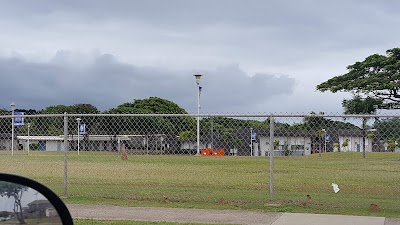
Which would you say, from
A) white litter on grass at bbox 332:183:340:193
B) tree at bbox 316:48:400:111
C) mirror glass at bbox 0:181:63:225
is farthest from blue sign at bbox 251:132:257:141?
tree at bbox 316:48:400:111

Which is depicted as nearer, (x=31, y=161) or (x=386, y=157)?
(x=386, y=157)

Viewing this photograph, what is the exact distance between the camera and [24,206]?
4160mm

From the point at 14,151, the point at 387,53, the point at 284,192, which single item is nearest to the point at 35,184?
the point at 284,192

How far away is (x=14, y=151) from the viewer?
61.1ft

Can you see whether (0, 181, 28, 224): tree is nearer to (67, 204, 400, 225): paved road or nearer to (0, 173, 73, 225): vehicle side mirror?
(0, 173, 73, 225): vehicle side mirror

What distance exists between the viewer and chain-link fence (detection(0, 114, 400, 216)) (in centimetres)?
1332

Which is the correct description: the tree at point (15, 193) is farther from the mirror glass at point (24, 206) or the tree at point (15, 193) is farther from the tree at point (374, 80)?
the tree at point (374, 80)

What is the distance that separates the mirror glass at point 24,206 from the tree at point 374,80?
170 ft

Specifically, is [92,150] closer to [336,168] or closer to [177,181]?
[177,181]

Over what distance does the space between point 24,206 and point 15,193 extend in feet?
0.32

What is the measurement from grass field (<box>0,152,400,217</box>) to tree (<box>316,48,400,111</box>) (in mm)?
40356

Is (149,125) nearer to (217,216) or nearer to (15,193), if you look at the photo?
(217,216)

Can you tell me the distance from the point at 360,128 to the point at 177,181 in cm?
415

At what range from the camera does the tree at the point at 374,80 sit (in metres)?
54.7
